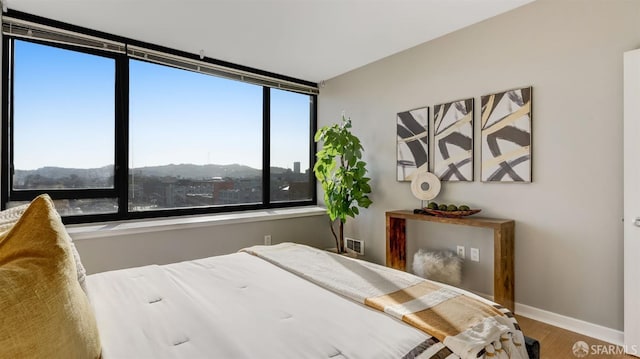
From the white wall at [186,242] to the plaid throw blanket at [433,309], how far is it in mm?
1721

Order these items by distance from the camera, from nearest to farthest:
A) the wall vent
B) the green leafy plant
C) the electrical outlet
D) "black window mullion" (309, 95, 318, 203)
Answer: the electrical outlet → the green leafy plant → the wall vent → "black window mullion" (309, 95, 318, 203)

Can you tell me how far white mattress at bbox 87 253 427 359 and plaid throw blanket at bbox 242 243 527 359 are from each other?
0.05m

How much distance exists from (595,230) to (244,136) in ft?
10.9

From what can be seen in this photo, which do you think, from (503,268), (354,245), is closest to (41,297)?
(503,268)

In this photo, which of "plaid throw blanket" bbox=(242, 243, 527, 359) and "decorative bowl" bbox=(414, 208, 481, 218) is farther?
"decorative bowl" bbox=(414, 208, 481, 218)

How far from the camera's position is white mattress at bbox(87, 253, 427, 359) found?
0.97 meters

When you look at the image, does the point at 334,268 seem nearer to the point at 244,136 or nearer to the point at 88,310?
the point at 88,310

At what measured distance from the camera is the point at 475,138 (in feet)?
9.14

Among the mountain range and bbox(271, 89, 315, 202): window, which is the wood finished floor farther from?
the mountain range

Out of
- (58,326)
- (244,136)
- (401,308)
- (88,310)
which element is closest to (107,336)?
(88,310)

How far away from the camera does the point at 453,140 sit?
9.60 feet

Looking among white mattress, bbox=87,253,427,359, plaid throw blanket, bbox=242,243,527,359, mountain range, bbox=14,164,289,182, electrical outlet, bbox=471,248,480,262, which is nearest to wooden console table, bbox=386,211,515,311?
electrical outlet, bbox=471,248,480,262

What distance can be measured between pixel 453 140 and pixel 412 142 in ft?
1.43

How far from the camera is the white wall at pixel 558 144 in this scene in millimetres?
2119
